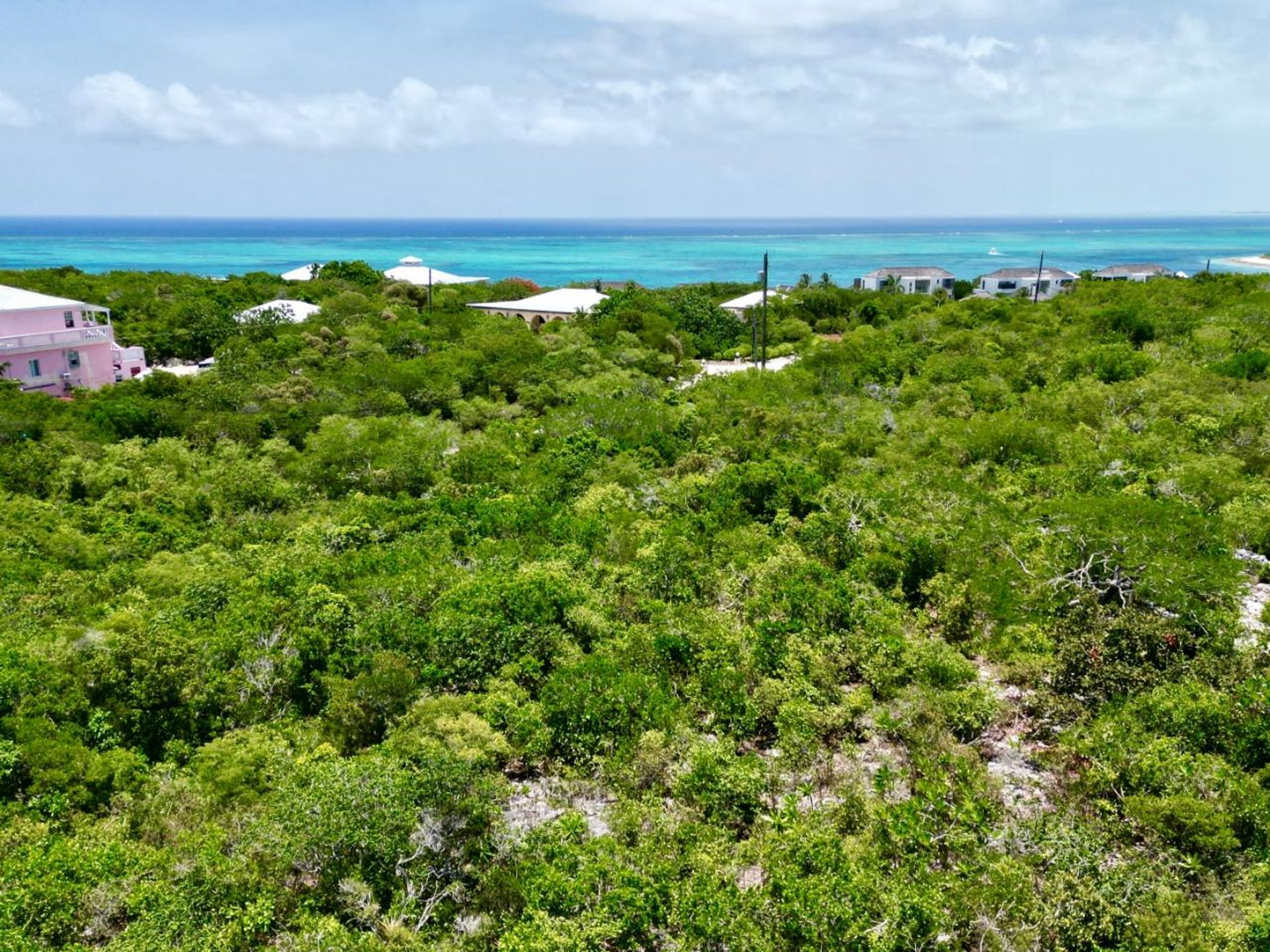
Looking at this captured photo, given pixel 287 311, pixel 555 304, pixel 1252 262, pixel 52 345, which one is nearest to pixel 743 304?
pixel 555 304

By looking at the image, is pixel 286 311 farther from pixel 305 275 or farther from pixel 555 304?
pixel 305 275

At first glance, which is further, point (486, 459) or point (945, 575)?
point (486, 459)

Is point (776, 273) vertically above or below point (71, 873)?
above

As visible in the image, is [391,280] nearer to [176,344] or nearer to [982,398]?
[176,344]

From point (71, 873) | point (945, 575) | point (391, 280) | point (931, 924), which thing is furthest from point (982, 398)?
point (391, 280)

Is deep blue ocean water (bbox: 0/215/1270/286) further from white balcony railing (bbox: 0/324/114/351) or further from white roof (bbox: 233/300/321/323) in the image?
white balcony railing (bbox: 0/324/114/351)

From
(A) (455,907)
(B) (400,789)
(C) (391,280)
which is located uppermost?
(C) (391,280)

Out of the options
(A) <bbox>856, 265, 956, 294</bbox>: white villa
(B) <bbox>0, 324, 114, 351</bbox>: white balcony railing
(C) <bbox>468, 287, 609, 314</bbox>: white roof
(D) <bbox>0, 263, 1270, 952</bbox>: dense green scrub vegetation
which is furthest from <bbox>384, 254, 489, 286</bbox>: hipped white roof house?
(D) <bbox>0, 263, 1270, 952</bbox>: dense green scrub vegetation
